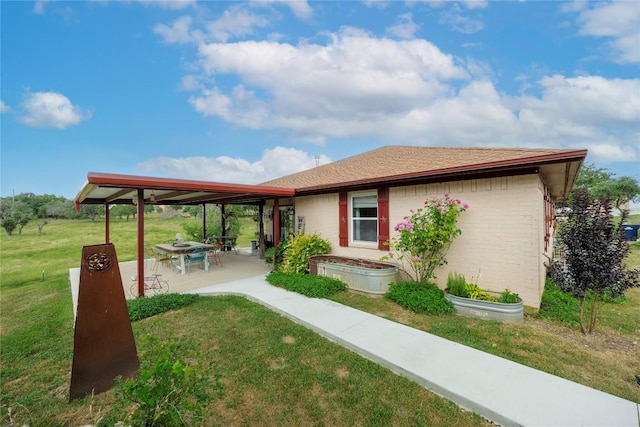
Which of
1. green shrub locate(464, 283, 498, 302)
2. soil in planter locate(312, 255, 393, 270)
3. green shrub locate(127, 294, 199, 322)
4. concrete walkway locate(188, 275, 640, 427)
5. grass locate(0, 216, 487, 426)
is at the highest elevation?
soil in planter locate(312, 255, 393, 270)

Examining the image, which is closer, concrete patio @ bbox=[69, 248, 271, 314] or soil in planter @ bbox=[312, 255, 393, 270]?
soil in planter @ bbox=[312, 255, 393, 270]

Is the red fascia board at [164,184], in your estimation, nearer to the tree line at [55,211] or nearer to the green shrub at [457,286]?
the green shrub at [457,286]

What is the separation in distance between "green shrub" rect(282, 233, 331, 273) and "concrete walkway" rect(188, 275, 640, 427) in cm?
287

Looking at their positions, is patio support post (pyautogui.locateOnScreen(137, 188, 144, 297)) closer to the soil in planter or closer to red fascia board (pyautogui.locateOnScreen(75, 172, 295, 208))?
red fascia board (pyautogui.locateOnScreen(75, 172, 295, 208))

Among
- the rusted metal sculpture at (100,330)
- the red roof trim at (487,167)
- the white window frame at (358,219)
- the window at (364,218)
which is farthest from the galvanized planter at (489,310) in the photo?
the rusted metal sculpture at (100,330)

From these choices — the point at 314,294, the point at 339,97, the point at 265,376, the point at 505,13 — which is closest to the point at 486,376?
the point at 265,376

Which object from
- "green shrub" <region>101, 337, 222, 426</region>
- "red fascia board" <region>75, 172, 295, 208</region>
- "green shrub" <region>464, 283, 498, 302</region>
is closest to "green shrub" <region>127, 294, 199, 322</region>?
"red fascia board" <region>75, 172, 295, 208</region>

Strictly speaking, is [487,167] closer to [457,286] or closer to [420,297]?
[457,286]

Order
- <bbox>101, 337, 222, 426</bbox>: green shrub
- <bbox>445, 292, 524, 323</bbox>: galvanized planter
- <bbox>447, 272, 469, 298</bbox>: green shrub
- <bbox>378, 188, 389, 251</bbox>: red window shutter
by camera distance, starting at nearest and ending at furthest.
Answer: <bbox>101, 337, 222, 426</bbox>: green shrub
<bbox>445, 292, 524, 323</bbox>: galvanized planter
<bbox>447, 272, 469, 298</bbox>: green shrub
<bbox>378, 188, 389, 251</bbox>: red window shutter

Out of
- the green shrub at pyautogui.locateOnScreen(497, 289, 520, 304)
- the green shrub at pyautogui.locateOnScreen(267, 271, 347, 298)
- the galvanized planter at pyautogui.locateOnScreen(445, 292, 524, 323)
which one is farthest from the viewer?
the green shrub at pyautogui.locateOnScreen(267, 271, 347, 298)

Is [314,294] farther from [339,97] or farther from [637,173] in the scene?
[637,173]

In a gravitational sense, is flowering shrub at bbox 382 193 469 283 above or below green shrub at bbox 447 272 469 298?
above

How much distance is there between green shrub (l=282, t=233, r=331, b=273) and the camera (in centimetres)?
771

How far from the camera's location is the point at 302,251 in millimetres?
7785
